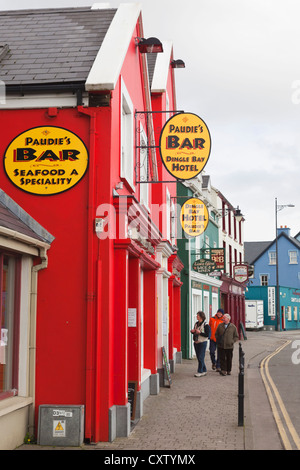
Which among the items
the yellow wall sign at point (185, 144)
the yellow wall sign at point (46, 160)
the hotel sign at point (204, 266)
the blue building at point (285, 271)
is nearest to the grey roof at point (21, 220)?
the yellow wall sign at point (46, 160)

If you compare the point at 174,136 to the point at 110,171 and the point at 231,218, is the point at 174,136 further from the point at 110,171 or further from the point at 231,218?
the point at 231,218

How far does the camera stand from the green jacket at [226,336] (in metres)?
15.6

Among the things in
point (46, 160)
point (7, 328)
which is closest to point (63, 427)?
point (7, 328)

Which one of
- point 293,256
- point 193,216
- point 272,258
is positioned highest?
point 293,256

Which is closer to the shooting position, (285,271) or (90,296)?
(90,296)

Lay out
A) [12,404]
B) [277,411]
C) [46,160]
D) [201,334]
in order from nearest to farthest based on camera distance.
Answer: [12,404]
[46,160]
[277,411]
[201,334]

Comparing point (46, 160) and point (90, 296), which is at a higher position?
point (46, 160)

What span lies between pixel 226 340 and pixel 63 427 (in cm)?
842

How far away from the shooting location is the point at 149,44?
11.9 metres

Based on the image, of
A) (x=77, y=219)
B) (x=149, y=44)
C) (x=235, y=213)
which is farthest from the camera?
(x=235, y=213)

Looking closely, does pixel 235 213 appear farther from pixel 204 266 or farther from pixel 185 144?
pixel 185 144

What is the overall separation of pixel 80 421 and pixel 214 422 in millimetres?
2804

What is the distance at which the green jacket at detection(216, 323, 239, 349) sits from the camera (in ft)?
51.1

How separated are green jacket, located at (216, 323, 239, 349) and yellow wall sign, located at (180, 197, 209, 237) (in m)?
4.28
